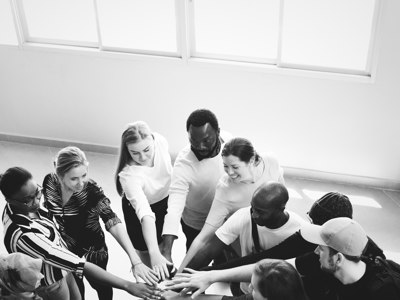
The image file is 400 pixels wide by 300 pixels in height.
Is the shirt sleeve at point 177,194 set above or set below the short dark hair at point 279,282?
below

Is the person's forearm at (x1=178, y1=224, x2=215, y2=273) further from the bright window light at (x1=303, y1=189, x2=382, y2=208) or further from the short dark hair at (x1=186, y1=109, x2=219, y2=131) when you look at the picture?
the bright window light at (x1=303, y1=189, x2=382, y2=208)

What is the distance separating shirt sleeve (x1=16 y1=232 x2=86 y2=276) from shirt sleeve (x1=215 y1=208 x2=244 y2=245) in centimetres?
72

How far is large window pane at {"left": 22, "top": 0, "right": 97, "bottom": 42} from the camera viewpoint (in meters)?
5.27

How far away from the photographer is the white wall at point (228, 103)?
189 inches

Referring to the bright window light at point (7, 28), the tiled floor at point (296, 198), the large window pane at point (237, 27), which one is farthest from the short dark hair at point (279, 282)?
the bright window light at point (7, 28)

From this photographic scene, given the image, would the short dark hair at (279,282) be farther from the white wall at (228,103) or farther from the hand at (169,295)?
the white wall at (228,103)

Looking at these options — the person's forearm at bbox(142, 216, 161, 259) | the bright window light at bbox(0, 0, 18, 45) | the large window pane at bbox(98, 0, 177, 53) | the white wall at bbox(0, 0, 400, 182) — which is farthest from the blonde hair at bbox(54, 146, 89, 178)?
the bright window light at bbox(0, 0, 18, 45)

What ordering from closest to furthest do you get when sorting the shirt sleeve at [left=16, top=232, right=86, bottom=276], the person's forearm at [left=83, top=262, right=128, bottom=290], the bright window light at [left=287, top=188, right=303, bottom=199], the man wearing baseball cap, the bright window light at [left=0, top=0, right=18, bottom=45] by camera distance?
1. the man wearing baseball cap
2. the shirt sleeve at [left=16, top=232, right=86, bottom=276]
3. the person's forearm at [left=83, top=262, right=128, bottom=290]
4. the bright window light at [left=287, top=188, right=303, bottom=199]
5. the bright window light at [left=0, top=0, right=18, bottom=45]

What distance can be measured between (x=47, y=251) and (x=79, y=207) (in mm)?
412

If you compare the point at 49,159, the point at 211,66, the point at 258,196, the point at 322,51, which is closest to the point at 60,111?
the point at 49,159

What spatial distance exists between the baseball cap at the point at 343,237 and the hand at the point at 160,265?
0.89m

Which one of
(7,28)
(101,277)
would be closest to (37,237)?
(101,277)

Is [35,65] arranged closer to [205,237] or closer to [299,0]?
[299,0]

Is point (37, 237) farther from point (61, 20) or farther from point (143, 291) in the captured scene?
point (61, 20)
